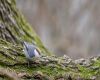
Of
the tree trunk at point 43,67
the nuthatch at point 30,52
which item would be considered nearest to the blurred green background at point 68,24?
the tree trunk at point 43,67

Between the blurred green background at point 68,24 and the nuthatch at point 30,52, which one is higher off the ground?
the blurred green background at point 68,24

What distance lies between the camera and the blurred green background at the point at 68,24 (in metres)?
10.2

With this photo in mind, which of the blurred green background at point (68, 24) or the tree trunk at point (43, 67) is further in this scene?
the blurred green background at point (68, 24)

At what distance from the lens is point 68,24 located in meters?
10.5

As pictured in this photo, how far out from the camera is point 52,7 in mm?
10211

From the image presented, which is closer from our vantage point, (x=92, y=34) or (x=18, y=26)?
(x=18, y=26)

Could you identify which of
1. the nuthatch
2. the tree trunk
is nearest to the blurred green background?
the tree trunk

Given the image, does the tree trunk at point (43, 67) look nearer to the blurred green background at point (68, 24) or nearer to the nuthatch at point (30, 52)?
the nuthatch at point (30, 52)

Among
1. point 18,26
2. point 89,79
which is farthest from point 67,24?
point 89,79

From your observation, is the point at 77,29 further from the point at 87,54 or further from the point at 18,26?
the point at 18,26

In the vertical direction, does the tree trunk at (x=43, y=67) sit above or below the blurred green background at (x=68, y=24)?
below

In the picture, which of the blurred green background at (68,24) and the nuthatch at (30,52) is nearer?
the nuthatch at (30,52)

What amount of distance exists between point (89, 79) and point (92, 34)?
758cm

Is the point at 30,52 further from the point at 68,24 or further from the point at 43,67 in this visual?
the point at 68,24
